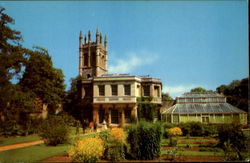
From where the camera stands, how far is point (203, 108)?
27.4 m

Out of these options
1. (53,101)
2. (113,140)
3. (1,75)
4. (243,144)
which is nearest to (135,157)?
(113,140)

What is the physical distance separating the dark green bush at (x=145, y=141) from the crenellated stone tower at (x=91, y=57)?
1572 inches

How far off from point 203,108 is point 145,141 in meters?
20.6

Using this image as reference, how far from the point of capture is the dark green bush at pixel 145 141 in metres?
9.02

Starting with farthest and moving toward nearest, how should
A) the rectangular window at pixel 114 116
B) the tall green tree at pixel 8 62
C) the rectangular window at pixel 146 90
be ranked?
the rectangular window at pixel 146 90
the rectangular window at pixel 114 116
the tall green tree at pixel 8 62

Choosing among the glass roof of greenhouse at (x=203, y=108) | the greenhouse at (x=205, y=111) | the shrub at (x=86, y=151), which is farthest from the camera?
the glass roof of greenhouse at (x=203, y=108)

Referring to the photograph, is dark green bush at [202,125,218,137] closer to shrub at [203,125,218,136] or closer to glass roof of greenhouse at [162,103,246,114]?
shrub at [203,125,218,136]

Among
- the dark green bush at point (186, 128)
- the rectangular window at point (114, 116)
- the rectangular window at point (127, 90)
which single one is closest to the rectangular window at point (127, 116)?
the rectangular window at point (114, 116)

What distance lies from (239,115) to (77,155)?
23116 mm

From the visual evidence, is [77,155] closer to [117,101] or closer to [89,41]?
[117,101]

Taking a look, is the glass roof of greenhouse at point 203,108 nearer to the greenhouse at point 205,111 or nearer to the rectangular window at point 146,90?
the greenhouse at point 205,111

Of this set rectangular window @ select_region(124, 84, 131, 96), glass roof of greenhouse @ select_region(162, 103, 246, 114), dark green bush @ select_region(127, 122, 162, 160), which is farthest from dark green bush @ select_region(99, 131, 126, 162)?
rectangular window @ select_region(124, 84, 131, 96)

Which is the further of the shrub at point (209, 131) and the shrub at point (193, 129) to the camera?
the shrub at point (193, 129)

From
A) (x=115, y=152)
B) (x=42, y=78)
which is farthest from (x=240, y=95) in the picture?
(x=115, y=152)
